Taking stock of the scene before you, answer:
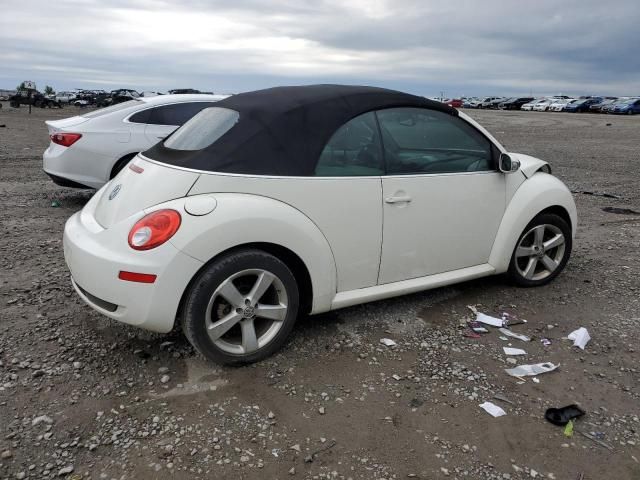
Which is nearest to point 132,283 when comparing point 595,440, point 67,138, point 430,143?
point 430,143

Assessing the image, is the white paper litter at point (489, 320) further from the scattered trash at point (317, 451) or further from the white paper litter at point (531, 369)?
the scattered trash at point (317, 451)

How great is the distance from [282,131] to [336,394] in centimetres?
170

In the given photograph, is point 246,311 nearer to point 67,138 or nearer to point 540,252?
point 540,252

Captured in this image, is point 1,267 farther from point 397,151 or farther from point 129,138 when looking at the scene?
point 397,151

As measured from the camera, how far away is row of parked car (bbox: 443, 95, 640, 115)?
48.4 metres

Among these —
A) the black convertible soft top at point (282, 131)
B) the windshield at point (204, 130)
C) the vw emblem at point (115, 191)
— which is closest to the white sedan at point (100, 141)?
the windshield at point (204, 130)

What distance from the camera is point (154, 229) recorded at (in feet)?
9.94

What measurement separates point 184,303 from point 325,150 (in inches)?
52.6

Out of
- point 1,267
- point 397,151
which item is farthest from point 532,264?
point 1,267

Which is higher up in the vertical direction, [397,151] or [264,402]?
[397,151]

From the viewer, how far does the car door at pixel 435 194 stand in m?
3.77

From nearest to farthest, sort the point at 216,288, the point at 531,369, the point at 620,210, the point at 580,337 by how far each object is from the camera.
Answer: the point at 216,288 → the point at 531,369 → the point at 580,337 → the point at 620,210

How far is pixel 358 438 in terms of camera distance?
2.78m

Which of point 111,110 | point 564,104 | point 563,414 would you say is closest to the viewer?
point 563,414
